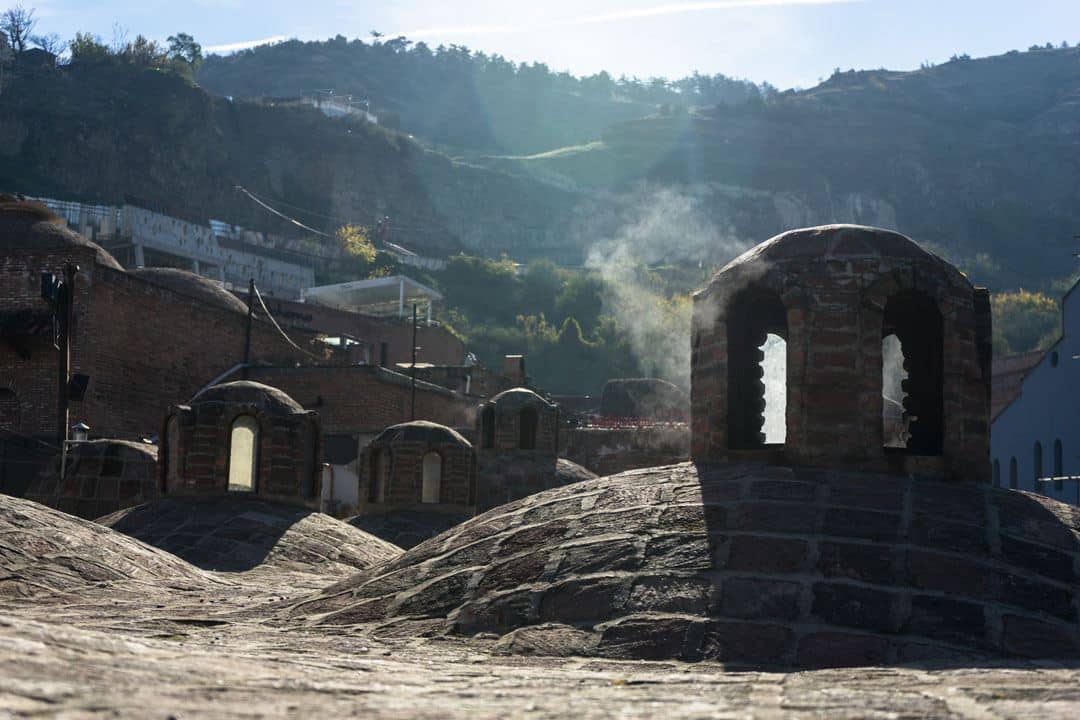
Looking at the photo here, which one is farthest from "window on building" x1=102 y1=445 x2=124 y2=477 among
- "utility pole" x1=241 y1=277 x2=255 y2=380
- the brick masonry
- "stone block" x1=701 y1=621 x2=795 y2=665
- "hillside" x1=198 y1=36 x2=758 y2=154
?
"hillside" x1=198 y1=36 x2=758 y2=154

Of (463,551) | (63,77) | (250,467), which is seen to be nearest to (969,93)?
(63,77)

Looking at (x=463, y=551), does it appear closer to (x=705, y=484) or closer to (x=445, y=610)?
(x=445, y=610)

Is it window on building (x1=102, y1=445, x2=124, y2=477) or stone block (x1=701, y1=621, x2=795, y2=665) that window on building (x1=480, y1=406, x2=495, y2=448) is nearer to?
window on building (x1=102, y1=445, x2=124, y2=477)

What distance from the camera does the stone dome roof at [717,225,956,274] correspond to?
27.1ft

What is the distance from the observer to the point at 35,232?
27625 millimetres

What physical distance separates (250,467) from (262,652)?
1169cm

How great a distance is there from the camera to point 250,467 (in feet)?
55.5

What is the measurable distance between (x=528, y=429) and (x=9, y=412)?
399 inches

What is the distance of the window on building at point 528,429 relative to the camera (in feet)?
76.8

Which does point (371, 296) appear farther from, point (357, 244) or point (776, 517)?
point (776, 517)

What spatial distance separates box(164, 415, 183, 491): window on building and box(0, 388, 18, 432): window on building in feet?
33.5

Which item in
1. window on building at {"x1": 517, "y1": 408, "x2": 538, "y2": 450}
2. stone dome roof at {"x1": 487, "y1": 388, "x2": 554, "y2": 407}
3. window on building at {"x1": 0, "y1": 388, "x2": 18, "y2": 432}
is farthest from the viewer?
window on building at {"x1": 0, "y1": 388, "x2": 18, "y2": 432}

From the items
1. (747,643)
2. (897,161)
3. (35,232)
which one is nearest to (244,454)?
(747,643)

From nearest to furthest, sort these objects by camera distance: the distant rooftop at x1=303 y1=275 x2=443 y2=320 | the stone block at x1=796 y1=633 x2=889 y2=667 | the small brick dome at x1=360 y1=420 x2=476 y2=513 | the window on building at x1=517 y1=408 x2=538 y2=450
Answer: the stone block at x1=796 y1=633 x2=889 y2=667
the small brick dome at x1=360 y1=420 x2=476 y2=513
the window on building at x1=517 y1=408 x2=538 y2=450
the distant rooftop at x1=303 y1=275 x2=443 y2=320
